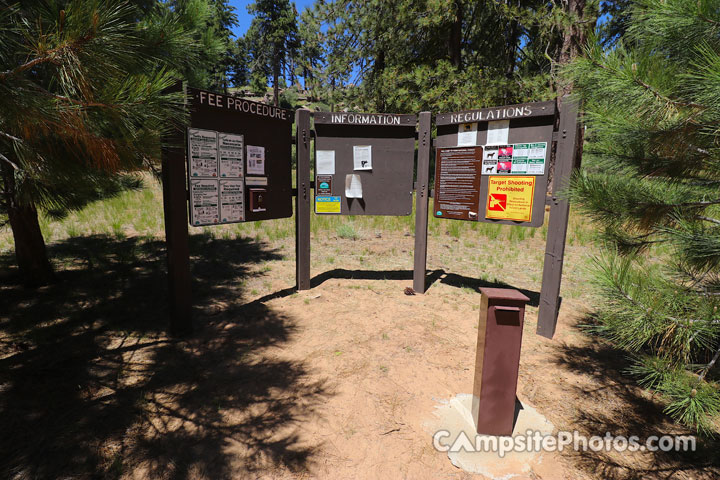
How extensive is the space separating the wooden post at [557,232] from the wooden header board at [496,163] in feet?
0.49

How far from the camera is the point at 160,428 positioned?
2.51 metres

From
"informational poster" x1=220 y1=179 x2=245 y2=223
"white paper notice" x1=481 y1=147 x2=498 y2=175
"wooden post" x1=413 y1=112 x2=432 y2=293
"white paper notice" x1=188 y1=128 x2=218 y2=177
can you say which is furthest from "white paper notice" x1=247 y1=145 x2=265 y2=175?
"white paper notice" x1=481 y1=147 x2=498 y2=175

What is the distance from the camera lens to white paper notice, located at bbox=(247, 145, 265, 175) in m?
4.44

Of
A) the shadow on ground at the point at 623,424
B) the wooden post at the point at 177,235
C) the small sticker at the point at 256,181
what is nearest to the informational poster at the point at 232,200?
the small sticker at the point at 256,181

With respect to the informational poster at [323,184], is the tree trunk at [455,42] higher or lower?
higher

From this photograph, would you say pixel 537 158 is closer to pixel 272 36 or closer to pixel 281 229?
pixel 281 229

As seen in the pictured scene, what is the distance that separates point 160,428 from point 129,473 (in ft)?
1.23

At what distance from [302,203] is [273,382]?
103 inches

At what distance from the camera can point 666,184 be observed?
2.28 metres

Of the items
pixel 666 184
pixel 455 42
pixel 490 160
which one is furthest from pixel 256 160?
pixel 455 42

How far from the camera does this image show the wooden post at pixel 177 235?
3.56 meters

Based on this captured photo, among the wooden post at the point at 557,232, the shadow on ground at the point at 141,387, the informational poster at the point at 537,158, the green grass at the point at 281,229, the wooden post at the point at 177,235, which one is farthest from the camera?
the green grass at the point at 281,229

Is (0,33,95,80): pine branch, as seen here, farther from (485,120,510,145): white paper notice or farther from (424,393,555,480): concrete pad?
(485,120,510,145): white paper notice

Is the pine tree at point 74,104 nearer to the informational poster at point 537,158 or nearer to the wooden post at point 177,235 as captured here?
the wooden post at point 177,235
